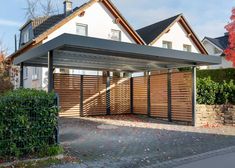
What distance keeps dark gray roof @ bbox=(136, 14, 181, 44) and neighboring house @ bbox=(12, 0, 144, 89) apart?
15.5 ft

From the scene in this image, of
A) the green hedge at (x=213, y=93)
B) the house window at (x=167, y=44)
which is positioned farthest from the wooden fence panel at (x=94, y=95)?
the house window at (x=167, y=44)

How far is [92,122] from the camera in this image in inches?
590

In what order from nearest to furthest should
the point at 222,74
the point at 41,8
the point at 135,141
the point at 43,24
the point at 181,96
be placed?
the point at 135,141 → the point at 181,96 → the point at 222,74 → the point at 43,24 → the point at 41,8

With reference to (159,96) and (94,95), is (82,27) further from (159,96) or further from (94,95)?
(159,96)

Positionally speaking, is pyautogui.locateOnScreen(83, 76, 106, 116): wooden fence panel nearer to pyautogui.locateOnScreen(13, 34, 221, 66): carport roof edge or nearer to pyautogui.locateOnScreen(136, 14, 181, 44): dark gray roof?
pyautogui.locateOnScreen(13, 34, 221, 66): carport roof edge

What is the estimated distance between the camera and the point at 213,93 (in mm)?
15258

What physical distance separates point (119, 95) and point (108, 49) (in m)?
8.90

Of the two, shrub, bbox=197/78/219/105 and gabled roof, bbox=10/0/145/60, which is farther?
gabled roof, bbox=10/0/145/60

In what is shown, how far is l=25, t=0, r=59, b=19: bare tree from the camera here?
40656 millimetres

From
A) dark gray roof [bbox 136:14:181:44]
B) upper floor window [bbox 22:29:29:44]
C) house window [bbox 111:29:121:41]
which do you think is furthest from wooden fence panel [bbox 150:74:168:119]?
upper floor window [bbox 22:29:29:44]

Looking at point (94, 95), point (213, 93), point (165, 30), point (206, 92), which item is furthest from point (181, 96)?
point (165, 30)

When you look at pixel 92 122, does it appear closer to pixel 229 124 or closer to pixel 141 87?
pixel 141 87

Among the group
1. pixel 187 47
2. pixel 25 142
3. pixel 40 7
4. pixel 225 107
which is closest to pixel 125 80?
pixel 225 107

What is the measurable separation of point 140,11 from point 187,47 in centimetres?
804
